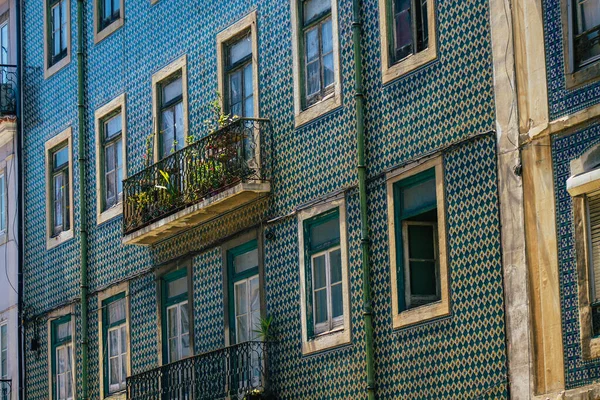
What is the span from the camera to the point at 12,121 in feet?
109

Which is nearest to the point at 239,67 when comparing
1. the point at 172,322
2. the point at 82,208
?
the point at 172,322

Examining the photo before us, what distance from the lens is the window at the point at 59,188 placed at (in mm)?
31062

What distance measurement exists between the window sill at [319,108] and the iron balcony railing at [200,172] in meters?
0.95

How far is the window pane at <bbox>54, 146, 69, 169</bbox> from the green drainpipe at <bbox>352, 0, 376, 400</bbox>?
10022mm

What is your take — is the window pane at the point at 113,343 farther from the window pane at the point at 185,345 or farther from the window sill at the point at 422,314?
the window sill at the point at 422,314

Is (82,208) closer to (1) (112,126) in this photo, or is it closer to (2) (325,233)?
(1) (112,126)

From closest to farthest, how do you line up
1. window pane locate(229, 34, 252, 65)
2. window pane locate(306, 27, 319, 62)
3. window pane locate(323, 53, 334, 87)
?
window pane locate(323, 53, 334, 87)
window pane locate(306, 27, 319, 62)
window pane locate(229, 34, 252, 65)

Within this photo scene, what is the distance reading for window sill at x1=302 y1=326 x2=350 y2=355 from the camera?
22391 mm

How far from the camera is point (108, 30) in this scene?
30047mm

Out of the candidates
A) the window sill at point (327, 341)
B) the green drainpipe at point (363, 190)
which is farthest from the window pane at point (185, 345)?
the green drainpipe at point (363, 190)

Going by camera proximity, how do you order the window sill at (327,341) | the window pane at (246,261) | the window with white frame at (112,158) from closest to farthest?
the window sill at (327,341) → the window pane at (246,261) → the window with white frame at (112,158)

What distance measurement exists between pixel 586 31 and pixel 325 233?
562cm

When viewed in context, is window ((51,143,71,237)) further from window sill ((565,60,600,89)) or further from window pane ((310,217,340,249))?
window sill ((565,60,600,89))

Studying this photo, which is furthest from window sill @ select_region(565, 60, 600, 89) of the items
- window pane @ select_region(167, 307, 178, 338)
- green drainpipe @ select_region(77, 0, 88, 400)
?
green drainpipe @ select_region(77, 0, 88, 400)
